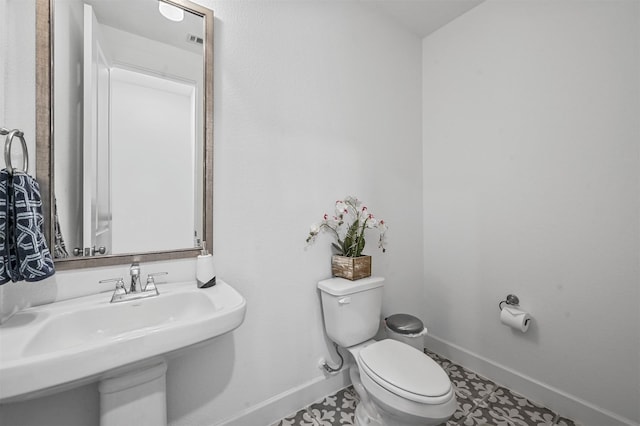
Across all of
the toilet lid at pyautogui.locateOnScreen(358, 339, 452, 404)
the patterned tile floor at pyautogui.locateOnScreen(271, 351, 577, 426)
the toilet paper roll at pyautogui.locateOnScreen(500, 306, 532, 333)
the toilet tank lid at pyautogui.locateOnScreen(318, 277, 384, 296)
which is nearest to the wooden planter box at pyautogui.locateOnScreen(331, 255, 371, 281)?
the toilet tank lid at pyautogui.locateOnScreen(318, 277, 384, 296)

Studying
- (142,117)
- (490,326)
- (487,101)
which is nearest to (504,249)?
(490,326)

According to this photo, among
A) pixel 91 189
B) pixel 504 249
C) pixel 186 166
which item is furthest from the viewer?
pixel 504 249

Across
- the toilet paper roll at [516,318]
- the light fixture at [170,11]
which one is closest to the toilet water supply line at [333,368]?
the toilet paper roll at [516,318]

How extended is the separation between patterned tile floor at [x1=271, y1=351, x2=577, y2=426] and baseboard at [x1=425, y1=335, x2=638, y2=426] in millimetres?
39

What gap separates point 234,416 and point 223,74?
166cm

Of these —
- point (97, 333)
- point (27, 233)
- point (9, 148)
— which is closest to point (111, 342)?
point (97, 333)

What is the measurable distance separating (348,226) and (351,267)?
0.98 ft

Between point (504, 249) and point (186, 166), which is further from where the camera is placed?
point (504, 249)

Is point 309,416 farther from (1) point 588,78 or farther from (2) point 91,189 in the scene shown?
(1) point 588,78

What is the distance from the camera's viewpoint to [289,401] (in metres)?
1.51

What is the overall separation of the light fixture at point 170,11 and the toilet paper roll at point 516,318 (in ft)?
7.63

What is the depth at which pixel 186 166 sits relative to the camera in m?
1.26

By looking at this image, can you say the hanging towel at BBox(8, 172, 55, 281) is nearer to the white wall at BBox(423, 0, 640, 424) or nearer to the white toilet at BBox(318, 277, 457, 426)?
the white toilet at BBox(318, 277, 457, 426)

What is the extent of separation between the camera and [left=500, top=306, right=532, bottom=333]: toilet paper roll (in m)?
1.58
